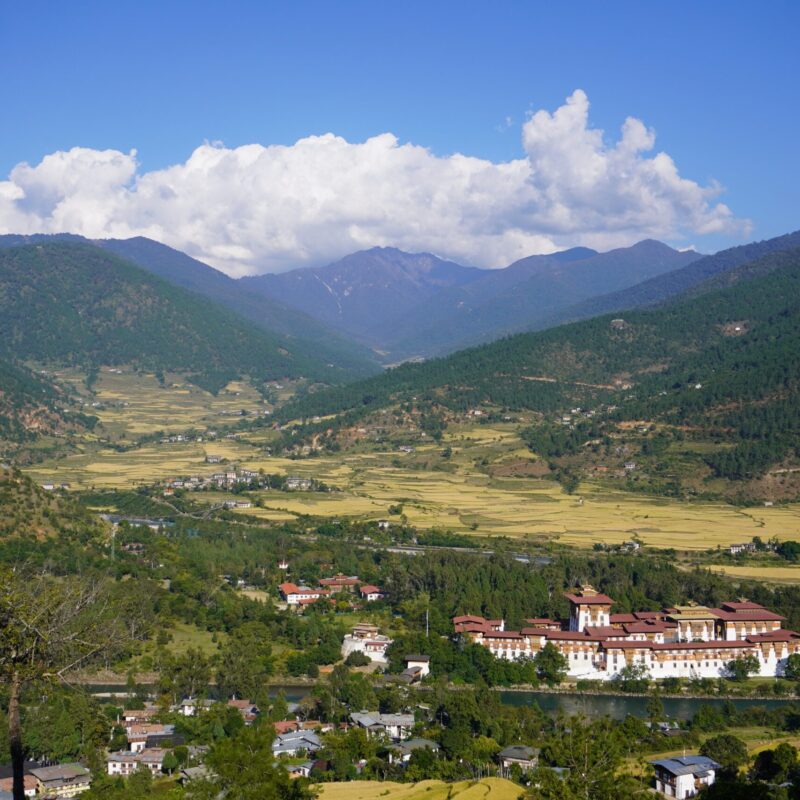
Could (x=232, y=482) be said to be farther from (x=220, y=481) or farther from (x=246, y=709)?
(x=246, y=709)

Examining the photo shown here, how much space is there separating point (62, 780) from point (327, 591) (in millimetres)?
27574

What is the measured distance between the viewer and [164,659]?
1721 inches

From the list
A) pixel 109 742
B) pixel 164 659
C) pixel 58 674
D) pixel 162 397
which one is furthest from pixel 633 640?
pixel 162 397

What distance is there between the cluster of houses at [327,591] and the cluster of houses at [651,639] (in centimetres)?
892

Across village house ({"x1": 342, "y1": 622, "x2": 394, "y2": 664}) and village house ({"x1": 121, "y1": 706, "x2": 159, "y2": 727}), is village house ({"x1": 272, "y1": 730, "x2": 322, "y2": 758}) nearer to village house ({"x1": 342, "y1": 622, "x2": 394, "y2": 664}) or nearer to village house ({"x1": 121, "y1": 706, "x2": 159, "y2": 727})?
village house ({"x1": 121, "y1": 706, "x2": 159, "y2": 727})

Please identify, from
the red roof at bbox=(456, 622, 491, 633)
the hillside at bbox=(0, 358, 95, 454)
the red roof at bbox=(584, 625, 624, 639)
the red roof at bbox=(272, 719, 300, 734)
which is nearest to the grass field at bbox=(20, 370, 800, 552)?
the hillside at bbox=(0, 358, 95, 454)

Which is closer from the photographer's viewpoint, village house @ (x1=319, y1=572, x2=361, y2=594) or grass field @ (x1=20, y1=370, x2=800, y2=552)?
village house @ (x1=319, y1=572, x2=361, y2=594)

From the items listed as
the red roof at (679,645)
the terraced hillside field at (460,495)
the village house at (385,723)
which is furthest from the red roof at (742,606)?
the terraced hillside field at (460,495)

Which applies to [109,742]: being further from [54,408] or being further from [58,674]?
[54,408]

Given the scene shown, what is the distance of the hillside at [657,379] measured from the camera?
107938 millimetres

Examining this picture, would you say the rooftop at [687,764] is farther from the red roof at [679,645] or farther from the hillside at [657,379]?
the hillside at [657,379]

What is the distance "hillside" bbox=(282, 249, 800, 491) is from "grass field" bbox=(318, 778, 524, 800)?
72.0 meters

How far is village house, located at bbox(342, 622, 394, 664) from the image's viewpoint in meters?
46.6

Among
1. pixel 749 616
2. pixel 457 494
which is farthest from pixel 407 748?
pixel 457 494
